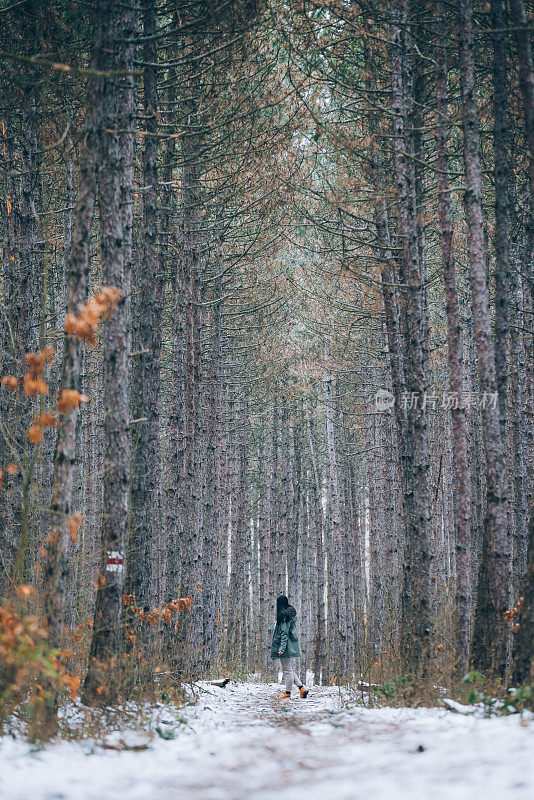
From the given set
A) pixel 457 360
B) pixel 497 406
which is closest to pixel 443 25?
pixel 457 360

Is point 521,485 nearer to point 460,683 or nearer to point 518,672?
point 460,683

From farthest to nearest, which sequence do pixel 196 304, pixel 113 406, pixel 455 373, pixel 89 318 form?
pixel 196 304, pixel 455 373, pixel 113 406, pixel 89 318

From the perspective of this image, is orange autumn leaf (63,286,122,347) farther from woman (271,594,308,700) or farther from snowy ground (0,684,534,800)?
woman (271,594,308,700)

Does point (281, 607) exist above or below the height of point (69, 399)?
below

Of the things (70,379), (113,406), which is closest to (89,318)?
(70,379)

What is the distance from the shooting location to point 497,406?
25.2 feet

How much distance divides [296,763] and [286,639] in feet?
23.6

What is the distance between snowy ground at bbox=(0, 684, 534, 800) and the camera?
10.9 feet

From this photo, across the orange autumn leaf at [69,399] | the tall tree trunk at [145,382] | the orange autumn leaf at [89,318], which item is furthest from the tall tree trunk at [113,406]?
the orange autumn leaf at [69,399]

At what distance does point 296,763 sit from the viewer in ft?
14.6

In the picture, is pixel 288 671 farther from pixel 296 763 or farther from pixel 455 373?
pixel 296 763

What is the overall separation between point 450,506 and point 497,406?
39.4ft

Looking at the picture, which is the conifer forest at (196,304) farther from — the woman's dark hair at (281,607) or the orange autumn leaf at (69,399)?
the woman's dark hair at (281,607)


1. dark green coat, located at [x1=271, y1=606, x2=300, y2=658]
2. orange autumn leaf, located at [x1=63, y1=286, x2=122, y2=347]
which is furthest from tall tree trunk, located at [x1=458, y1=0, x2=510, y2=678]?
orange autumn leaf, located at [x1=63, y1=286, x2=122, y2=347]
